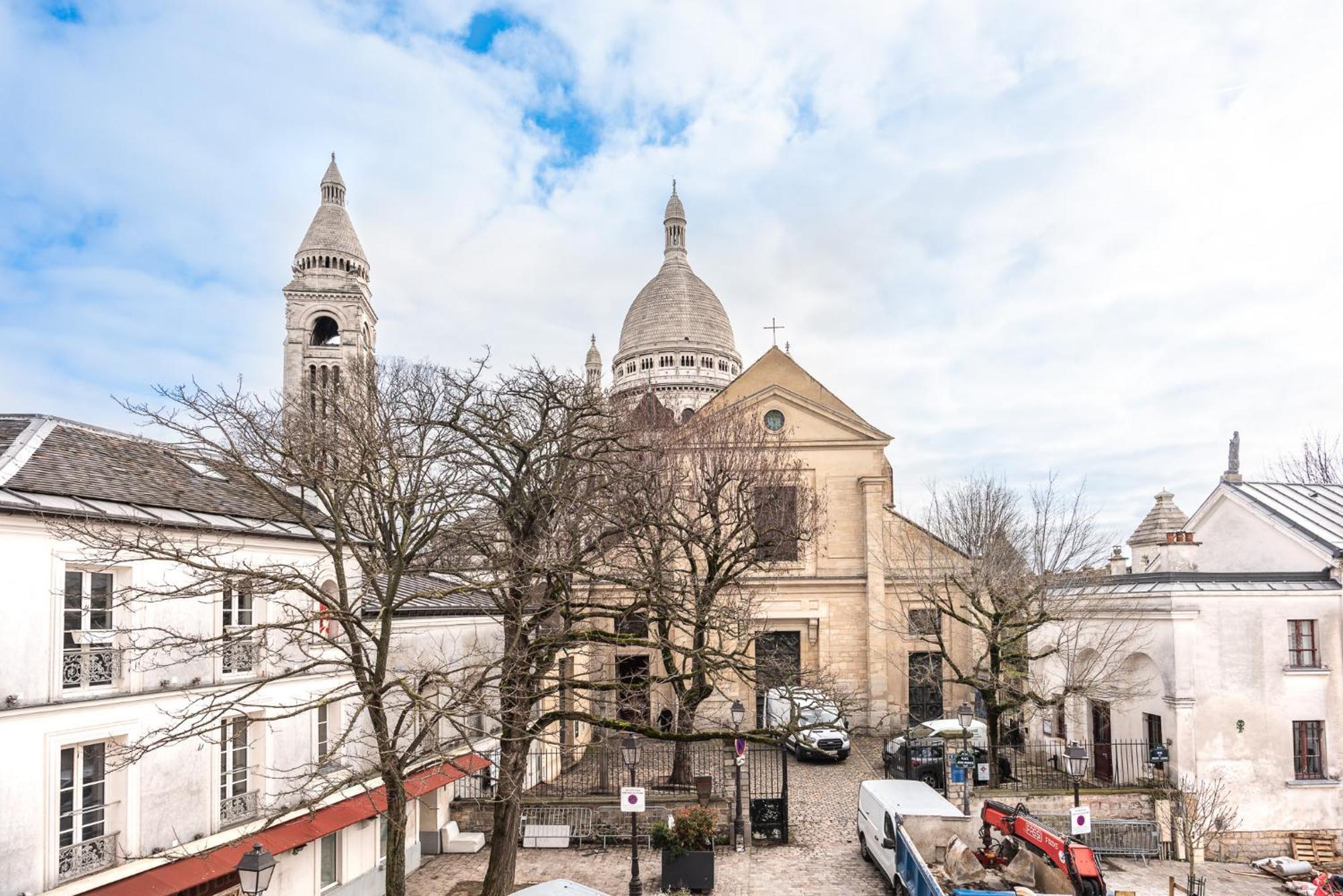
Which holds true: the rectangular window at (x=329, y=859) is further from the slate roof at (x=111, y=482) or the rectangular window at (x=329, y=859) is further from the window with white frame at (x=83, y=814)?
the slate roof at (x=111, y=482)

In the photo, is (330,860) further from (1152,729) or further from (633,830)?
(1152,729)

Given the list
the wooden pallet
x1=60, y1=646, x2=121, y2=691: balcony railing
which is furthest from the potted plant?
the wooden pallet

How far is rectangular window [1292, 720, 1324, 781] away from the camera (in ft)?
70.7

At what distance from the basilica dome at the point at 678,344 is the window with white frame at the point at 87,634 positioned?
54.8 metres

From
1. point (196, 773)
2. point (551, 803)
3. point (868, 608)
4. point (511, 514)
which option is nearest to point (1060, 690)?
point (868, 608)

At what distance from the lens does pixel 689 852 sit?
56.8 feet

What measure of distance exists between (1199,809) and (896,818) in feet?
29.6

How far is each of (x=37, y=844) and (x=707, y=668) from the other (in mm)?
9520

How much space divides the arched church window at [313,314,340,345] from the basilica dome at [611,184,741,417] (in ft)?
69.5

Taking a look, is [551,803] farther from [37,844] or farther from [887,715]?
[887,715]

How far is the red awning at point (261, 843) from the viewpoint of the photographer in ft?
39.1

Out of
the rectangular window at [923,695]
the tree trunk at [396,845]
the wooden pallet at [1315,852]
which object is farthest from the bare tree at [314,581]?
the rectangular window at [923,695]

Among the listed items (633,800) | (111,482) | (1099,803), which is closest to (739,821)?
(633,800)

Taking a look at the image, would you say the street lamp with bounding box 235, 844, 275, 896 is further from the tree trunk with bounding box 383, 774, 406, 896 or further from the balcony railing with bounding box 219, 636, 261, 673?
the balcony railing with bounding box 219, 636, 261, 673
